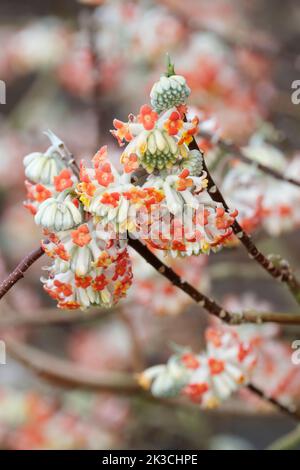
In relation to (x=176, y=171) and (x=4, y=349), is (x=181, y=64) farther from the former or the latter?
(x=176, y=171)

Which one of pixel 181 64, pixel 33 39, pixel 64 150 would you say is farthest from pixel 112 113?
pixel 64 150

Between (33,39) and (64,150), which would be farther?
(33,39)

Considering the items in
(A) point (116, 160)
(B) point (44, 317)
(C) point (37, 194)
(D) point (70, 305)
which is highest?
(A) point (116, 160)

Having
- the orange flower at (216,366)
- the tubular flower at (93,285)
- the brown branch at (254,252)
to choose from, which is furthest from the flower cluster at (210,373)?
the tubular flower at (93,285)

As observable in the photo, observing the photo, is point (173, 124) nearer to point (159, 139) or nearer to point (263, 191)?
point (159, 139)

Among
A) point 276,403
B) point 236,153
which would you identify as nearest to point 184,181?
point 236,153

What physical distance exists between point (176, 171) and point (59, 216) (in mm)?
121

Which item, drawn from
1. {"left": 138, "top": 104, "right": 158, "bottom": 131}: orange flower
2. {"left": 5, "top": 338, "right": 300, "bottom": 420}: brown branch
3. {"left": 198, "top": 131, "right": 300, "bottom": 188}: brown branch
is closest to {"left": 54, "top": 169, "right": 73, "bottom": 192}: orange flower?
{"left": 138, "top": 104, "right": 158, "bottom": 131}: orange flower

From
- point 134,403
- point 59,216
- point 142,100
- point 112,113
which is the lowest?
point 59,216

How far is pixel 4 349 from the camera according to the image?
144cm

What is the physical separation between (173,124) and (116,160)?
0.91 meters

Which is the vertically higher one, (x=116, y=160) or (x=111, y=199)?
(x=116, y=160)

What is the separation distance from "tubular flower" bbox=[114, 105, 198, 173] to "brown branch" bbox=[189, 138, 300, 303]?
18mm

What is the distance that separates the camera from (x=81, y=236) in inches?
32.3
